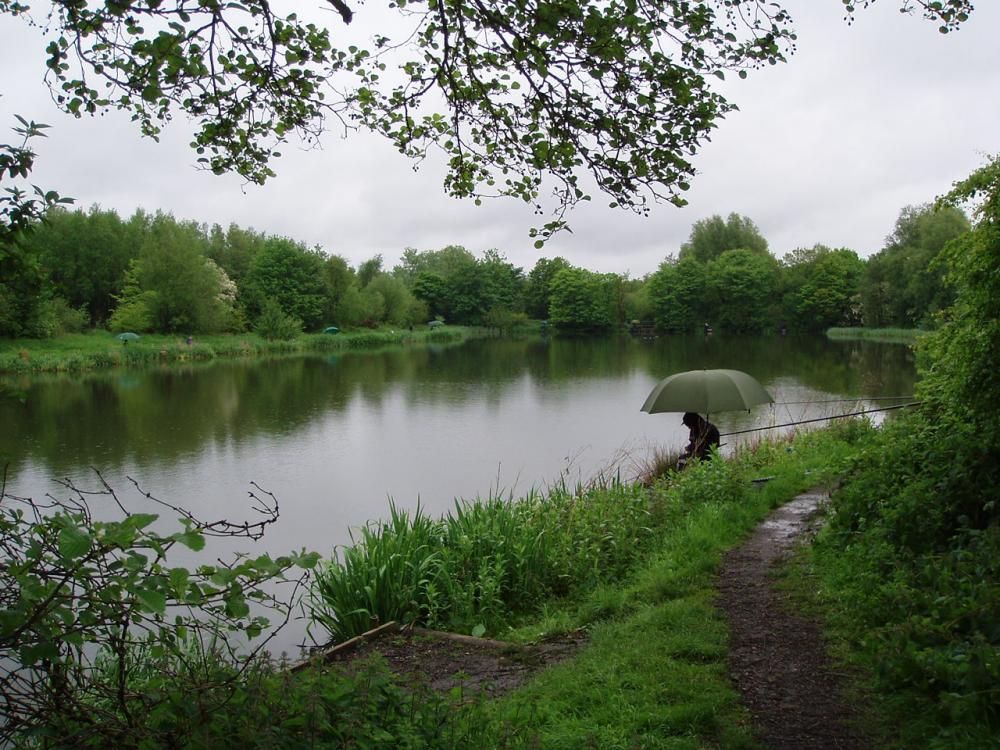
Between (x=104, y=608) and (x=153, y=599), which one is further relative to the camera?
(x=104, y=608)

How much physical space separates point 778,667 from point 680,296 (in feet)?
268

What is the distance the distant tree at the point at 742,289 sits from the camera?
77.8m

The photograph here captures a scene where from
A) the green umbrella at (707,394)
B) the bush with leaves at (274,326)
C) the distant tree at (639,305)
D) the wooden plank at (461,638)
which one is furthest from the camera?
the distant tree at (639,305)

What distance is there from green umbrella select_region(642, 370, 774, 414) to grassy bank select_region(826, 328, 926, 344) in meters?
48.2

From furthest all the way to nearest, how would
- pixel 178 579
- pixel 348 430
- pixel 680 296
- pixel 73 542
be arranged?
pixel 680 296 → pixel 348 430 → pixel 178 579 → pixel 73 542

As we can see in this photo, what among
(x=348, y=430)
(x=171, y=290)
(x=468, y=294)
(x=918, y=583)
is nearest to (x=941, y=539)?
(x=918, y=583)

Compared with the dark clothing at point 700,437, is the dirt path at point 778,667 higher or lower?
lower

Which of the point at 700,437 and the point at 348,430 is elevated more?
the point at 700,437

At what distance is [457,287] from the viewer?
88625 millimetres

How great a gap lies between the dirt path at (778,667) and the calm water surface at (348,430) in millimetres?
4372

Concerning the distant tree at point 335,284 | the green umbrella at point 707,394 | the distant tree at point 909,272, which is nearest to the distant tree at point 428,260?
the distant tree at point 335,284

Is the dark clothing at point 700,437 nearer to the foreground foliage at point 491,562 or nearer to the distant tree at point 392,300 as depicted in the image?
the foreground foliage at point 491,562

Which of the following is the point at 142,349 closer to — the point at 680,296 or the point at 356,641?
the point at 356,641

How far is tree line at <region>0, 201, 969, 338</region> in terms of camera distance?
51.8 m
